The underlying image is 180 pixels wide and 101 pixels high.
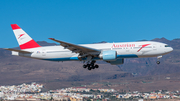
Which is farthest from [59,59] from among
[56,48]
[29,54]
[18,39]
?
[18,39]

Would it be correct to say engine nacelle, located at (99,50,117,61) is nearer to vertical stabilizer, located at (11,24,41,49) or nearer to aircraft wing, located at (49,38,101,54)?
aircraft wing, located at (49,38,101,54)

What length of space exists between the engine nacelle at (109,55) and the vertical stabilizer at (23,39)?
14.7m

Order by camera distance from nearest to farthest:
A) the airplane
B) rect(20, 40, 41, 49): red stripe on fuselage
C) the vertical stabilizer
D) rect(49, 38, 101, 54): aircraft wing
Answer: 1. rect(49, 38, 101, 54): aircraft wing
2. the airplane
3. rect(20, 40, 41, 49): red stripe on fuselage
4. the vertical stabilizer

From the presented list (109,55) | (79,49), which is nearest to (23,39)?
(79,49)

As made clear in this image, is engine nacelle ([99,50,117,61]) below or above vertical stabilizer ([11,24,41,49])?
below

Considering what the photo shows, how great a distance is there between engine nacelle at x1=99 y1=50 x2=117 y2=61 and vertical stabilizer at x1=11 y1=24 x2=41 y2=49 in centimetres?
1469

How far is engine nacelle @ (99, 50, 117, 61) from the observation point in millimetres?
49156

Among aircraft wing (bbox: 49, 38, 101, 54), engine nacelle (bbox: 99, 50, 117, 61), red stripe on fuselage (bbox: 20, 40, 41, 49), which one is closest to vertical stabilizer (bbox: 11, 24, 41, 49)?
red stripe on fuselage (bbox: 20, 40, 41, 49)

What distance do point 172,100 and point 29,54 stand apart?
118 meters

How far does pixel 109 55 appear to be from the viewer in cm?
4931

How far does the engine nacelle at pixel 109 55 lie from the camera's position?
49156 mm

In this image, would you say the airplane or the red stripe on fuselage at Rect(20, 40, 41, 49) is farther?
the red stripe on fuselage at Rect(20, 40, 41, 49)

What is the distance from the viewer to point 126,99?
560ft

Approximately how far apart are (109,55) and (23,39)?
18.6 meters
